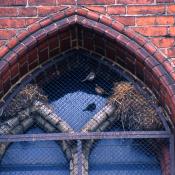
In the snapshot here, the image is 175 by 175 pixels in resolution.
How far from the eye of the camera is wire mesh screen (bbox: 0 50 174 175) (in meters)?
4.68

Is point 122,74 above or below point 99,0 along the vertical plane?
below

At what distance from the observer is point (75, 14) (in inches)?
185

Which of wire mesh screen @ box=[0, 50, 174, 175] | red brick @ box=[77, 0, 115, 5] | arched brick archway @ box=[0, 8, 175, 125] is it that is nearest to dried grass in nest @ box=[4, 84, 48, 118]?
wire mesh screen @ box=[0, 50, 174, 175]

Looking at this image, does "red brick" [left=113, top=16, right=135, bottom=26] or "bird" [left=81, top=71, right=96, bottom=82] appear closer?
"red brick" [left=113, top=16, right=135, bottom=26]

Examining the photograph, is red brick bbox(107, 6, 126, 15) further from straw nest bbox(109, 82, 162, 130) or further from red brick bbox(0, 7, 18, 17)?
red brick bbox(0, 7, 18, 17)

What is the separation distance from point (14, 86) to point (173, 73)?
4.01ft

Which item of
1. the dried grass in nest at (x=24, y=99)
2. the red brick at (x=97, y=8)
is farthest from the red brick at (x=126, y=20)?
the dried grass in nest at (x=24, y=99)

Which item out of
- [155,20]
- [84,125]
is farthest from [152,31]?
[84,125]

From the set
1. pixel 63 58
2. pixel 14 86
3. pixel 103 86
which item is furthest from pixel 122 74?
pixel 14 86

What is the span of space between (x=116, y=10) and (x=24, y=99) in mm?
980

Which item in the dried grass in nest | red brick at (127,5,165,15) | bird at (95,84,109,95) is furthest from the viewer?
bird at (95,84,109,95)

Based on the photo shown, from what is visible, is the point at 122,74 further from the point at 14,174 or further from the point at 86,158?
the point at 14,174

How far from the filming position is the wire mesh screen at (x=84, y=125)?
4684 millimetres

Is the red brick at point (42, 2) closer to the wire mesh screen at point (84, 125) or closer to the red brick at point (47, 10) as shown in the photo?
the red brick at point (47, 10)
